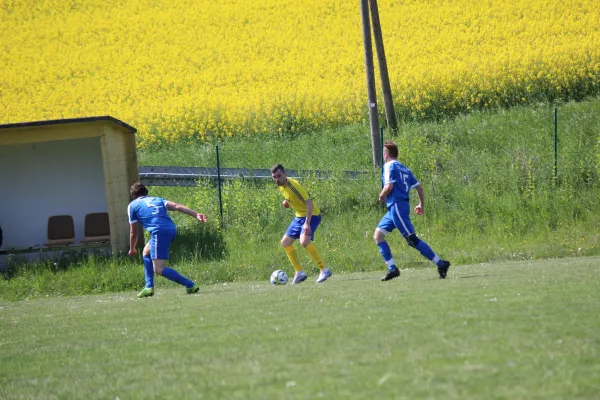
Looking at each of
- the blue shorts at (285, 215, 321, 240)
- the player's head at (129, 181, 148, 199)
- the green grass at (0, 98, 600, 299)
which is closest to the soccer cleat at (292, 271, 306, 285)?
the blue shorts at (285, 215, 321, 240)

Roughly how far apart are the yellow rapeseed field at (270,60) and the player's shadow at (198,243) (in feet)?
33.6

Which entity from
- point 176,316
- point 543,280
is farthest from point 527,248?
point 176,316

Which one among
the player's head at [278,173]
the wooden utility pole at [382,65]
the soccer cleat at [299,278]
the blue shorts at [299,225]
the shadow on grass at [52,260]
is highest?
the wooden utility pole at [382,65]

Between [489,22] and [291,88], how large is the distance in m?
9.50

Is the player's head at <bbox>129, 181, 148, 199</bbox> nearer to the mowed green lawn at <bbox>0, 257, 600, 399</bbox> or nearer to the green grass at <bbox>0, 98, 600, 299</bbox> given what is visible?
the mowed green lawn at <bbox>0, 257, 600, 399</bbox>

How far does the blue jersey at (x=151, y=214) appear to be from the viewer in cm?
1270

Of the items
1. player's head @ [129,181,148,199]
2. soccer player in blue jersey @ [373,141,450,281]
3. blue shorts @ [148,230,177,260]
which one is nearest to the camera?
soccer player in blue jersey @ [373,141,450,281]

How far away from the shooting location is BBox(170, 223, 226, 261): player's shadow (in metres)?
19.2

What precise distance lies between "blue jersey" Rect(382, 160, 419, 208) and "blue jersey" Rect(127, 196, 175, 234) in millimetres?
3274

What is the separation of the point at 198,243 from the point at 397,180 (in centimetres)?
908

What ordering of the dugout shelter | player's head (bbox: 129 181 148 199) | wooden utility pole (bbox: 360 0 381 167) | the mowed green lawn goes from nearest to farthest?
the mowed green lawn, player's head (bbox: 129 181 148 199), wooden utility pole (bbox: 360 0 381 167), the dugout shelter

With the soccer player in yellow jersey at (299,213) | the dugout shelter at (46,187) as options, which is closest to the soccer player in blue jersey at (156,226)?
the soccer player in yellow jersey at (299,213)

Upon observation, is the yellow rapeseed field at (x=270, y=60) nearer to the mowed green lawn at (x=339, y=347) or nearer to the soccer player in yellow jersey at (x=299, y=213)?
the soccer player in yellow jersey at (x=299, y=213)

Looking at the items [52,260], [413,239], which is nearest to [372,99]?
[52,260]
